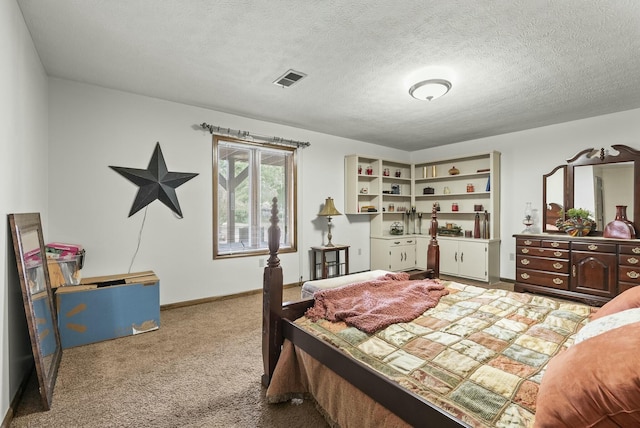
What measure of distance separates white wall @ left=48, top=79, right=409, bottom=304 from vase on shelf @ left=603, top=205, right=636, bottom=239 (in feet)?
13.8

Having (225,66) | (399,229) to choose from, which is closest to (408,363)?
(225,66)

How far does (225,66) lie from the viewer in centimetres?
272

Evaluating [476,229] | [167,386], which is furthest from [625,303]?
[476,229]

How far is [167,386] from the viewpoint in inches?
80.5

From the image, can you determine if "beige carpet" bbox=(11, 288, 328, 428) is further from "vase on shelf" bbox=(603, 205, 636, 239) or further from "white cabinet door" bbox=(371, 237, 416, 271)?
"vase on shelf" bbox=(603, 205, 636, 239)

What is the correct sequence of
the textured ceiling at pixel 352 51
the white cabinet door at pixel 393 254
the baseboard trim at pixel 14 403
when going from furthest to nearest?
the white cabinet door at pixel 393 254 < the textured ceiling at pixel 352 51 < the baseboard trim at pixel 14 403

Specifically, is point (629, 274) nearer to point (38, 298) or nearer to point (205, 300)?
point (205, 300)

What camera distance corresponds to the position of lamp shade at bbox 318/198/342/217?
188 inches

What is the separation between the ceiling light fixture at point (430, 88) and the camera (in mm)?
2852

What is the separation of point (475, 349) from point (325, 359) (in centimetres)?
75

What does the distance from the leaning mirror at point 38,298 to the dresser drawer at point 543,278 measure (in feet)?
16.7

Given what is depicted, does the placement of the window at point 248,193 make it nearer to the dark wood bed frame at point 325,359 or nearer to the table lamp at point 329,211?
the table lamp at point 329,211

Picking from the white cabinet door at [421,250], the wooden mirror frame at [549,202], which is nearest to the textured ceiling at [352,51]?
the wooden mirror frame at [549,202]

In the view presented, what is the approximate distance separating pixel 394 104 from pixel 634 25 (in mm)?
2004
